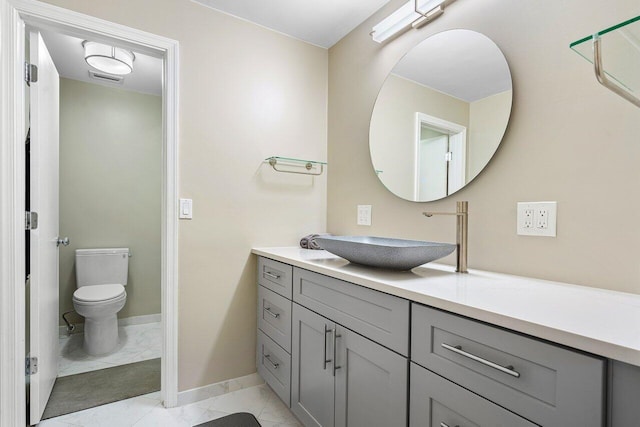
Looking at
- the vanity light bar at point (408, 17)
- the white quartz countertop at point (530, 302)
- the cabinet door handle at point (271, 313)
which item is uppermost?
the vanity light bar at point (408, 17)

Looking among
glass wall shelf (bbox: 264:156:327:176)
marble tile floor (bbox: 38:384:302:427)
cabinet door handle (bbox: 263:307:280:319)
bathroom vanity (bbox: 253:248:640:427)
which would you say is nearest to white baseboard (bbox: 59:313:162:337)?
marble tile floor (bbox: 38:384:302:427)

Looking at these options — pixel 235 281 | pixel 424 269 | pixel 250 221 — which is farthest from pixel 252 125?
pixel 424 269

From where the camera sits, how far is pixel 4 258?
4.76ft

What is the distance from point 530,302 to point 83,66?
3384mm

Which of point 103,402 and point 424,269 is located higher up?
point 424,269

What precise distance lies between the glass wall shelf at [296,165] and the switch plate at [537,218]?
1392 millimetres

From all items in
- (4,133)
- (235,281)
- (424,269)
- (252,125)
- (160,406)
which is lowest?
(160,406)

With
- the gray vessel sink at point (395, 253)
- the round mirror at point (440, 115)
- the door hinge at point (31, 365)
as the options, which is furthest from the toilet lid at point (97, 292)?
the round mirror at point (440, 115)

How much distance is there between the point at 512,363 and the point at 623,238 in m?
0.63

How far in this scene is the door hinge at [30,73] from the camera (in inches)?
62.3

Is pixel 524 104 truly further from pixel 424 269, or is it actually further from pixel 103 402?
pixel 103 402

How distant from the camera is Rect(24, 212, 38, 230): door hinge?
157cm

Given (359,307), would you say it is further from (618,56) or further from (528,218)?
(618,56)

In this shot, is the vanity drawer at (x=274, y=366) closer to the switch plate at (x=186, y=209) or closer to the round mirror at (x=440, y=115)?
the switch plate at (x=186, y=209)
